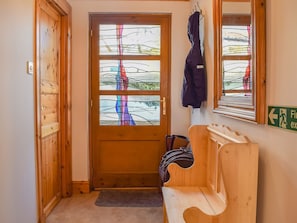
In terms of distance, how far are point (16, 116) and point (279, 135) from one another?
5.57 ft

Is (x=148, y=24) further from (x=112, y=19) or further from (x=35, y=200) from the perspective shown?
(x=35, y=200)

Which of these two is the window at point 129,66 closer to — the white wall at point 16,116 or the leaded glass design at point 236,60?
the white wall at point 16,116

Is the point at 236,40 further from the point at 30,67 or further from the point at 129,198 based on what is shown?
the point at 129,198

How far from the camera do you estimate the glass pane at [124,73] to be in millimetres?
3771

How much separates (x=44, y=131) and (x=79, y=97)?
0.84 m

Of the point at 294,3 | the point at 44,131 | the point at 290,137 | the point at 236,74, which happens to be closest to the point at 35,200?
the point at 44,131

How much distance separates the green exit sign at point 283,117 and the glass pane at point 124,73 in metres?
2.47

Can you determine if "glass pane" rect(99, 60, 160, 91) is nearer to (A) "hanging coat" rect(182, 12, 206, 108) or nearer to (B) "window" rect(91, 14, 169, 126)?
(B) "window" rect(91, 14, 169, 126)

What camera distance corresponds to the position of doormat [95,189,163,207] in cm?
336

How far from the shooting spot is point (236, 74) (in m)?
1.91

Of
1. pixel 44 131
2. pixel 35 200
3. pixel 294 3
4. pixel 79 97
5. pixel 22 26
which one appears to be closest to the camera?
pixel 294 3

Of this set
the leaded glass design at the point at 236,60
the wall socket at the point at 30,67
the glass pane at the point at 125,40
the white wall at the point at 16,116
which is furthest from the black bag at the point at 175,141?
the wall socket at the point at 30,67

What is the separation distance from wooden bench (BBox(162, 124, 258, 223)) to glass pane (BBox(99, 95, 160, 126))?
4.78 ft

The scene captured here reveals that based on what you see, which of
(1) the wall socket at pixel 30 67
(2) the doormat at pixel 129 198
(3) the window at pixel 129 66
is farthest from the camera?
(3) the window at pixel 129 66
